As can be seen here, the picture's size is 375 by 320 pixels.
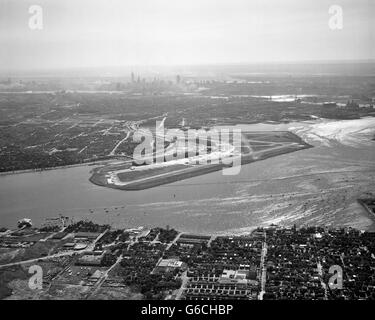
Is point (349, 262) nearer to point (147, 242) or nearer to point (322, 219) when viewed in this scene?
point (322, 219)

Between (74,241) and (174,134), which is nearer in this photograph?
(74,241)

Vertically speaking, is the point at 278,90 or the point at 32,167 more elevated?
the point at 278,90

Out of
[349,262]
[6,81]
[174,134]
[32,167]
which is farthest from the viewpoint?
[6,81]

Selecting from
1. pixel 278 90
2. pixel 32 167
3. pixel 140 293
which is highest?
pixel 278 90

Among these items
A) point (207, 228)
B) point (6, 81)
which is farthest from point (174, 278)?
point (6, 81)

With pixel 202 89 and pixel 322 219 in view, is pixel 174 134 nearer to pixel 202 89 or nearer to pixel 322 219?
pixel 322 219

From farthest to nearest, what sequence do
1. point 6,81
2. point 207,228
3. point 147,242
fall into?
1. point 6,81
2. point 207,228
3. point 147,242

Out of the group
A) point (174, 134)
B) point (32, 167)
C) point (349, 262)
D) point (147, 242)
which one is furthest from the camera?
point (174, 134)
